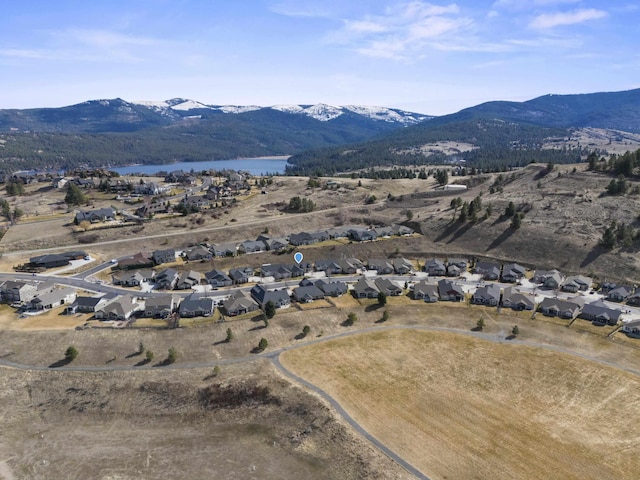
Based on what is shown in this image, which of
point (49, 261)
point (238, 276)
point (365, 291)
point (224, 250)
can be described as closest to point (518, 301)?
point (365, 291)

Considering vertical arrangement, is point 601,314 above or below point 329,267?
below

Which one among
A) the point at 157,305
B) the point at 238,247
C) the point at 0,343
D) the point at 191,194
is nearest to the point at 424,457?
the point at 157,305

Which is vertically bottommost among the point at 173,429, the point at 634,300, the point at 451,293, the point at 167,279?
the point at 173,429

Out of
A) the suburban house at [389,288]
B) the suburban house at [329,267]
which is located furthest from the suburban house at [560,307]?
the suburban house at [329,267]

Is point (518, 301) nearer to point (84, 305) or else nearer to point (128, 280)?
point (128, 280)

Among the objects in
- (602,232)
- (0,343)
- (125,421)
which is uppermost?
(602,232)

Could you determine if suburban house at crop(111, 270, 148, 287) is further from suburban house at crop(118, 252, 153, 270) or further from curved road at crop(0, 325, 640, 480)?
curved road at crop(0, 325, 640, 480)

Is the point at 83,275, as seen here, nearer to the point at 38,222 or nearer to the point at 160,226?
the point at 160,226

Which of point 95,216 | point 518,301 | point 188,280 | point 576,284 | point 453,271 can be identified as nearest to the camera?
point 518,301
